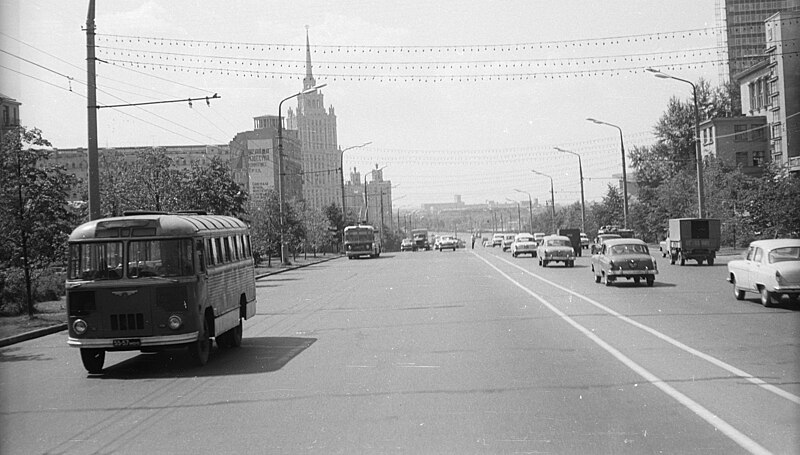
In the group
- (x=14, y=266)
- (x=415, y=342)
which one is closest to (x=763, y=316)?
(x=415, y=342)

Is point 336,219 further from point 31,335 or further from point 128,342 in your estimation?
point 128,342

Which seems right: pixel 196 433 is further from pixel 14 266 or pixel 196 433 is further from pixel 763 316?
pixel 14 266

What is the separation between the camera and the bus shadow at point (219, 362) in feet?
41.5

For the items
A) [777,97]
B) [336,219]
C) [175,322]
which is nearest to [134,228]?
[175,322]

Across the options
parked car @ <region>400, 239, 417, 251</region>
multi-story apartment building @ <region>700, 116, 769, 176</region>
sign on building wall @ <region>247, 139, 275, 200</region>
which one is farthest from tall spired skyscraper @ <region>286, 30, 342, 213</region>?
multi-story apartment building @ <region>700, 116, 769, 176</region>

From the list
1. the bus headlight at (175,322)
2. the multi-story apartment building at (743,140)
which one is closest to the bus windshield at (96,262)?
the bus headlight at (175,322)

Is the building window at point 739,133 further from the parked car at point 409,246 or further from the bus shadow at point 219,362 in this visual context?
the bus shadow at point 219,362

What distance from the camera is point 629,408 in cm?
885

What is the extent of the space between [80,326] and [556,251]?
32590 mm

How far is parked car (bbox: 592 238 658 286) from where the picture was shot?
2748cm

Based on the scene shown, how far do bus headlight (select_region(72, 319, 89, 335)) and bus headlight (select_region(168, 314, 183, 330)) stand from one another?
4.12 feet

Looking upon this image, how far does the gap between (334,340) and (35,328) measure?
8324 millimetres

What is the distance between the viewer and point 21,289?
26.6 m

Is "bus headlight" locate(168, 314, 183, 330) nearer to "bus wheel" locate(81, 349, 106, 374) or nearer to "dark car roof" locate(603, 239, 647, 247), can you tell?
"bus wheel" locate(81, 349, 106, 374)
